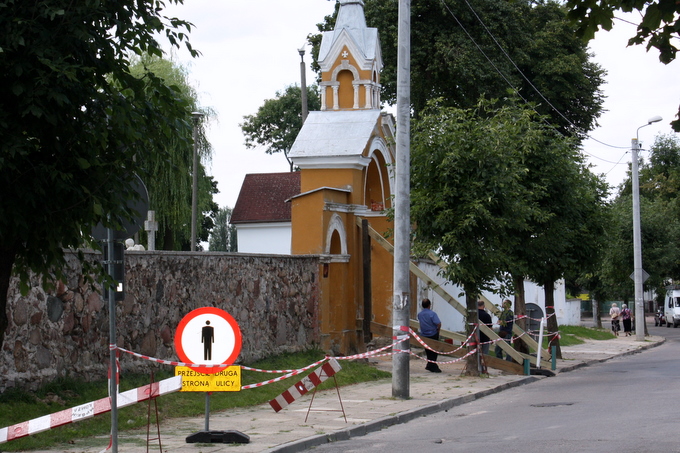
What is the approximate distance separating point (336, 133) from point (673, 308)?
1828 inches

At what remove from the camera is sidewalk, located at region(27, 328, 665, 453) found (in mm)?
10023

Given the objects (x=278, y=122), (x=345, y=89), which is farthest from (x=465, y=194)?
(x=278, y=122)

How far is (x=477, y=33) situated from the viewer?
3569 cm

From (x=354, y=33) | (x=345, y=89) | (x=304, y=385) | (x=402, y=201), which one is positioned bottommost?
(x=304, y=385)

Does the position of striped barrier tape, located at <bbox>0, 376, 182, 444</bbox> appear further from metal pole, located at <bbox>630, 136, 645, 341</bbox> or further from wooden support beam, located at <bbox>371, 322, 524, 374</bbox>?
metal pole, located at <bbox>630, 136, 645, 341</bbox>

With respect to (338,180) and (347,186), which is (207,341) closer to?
(347,186)

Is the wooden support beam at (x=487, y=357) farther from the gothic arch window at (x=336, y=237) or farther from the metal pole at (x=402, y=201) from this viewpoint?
the metal pole at (x=402, y=201)

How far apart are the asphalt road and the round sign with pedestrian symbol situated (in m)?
1.57

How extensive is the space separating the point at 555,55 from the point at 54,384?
32875mm

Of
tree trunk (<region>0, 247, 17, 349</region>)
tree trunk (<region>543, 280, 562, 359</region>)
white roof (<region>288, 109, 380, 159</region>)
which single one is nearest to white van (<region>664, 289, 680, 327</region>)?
tree trunk (<region>543, 280, 562, 359</region>)

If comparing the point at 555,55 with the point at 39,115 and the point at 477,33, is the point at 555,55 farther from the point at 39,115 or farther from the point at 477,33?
the point at 39,115

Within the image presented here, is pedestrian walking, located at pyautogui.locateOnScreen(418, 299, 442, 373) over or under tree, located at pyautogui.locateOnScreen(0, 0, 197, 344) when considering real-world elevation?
under

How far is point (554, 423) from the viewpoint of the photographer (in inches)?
466

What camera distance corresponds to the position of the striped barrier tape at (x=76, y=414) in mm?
8680
